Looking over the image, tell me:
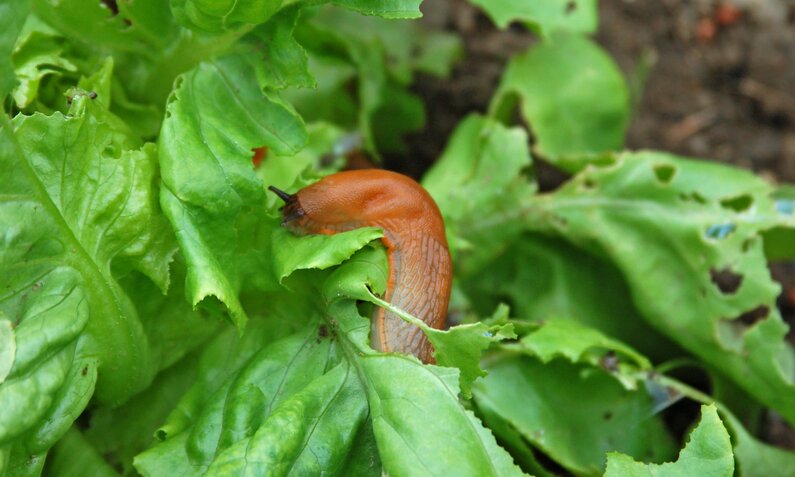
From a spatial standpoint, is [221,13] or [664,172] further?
[664,172]

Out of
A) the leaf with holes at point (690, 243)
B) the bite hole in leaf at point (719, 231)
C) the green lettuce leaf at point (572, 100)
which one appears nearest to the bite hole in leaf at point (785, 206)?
the leaf with holes at point (690, 243)

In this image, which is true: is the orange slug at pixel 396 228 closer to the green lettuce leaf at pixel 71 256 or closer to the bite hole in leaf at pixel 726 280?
the green lettuce leaf at pixel 71 256

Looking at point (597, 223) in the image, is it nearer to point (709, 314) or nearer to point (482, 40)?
point (709, 314)

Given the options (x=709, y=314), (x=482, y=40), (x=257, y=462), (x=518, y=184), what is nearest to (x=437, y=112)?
(x=482, y=40)

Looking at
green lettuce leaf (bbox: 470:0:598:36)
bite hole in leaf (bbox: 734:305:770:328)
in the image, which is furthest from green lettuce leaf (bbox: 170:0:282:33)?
bite hole in leaf (bbox: 734:305:770:328)

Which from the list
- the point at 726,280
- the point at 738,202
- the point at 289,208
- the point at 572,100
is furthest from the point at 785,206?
the point at 289,208

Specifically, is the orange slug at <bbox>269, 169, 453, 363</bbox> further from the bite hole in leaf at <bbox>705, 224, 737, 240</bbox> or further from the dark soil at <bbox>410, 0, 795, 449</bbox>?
the dark soil at <bbox>410, 0, 795, 449</bbox>

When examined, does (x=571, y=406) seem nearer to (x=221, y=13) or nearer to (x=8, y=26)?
(x=221, y=13)
